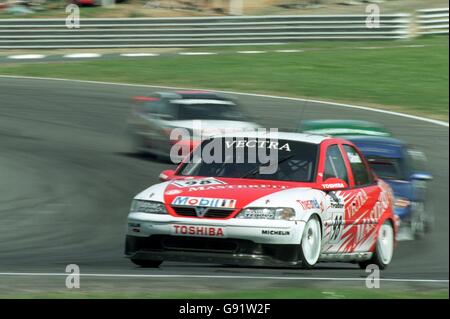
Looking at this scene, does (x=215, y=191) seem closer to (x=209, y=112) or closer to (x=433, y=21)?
(x=209, y=112)

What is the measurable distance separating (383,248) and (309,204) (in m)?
1.75

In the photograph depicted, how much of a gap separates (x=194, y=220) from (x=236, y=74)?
18.7m

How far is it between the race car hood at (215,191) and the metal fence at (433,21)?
85.4 feet

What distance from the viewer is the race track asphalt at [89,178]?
1067cm

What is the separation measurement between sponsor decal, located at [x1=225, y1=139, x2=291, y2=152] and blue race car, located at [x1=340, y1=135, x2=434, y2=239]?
13.4ft

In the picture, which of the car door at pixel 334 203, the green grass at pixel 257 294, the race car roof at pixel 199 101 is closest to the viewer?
the green grass at pixel 257 294

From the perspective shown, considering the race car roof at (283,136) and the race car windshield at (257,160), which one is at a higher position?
the race car roof at (283,136)

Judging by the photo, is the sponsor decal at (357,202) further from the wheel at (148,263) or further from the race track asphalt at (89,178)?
the wheel at (148,263)

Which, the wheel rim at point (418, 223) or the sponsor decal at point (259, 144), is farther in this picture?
the wheel rim at point (418, 223)

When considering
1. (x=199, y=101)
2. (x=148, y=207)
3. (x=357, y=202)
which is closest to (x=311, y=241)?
(x=357, y=202)

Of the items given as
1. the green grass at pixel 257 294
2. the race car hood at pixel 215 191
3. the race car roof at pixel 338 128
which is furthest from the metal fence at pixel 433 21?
the green grass at pixel 257 294

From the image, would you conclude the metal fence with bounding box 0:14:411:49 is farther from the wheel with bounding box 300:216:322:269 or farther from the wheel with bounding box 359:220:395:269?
the wheel with bounding box 300:216:322:269

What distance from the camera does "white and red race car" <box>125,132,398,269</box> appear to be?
9148 millimetres
